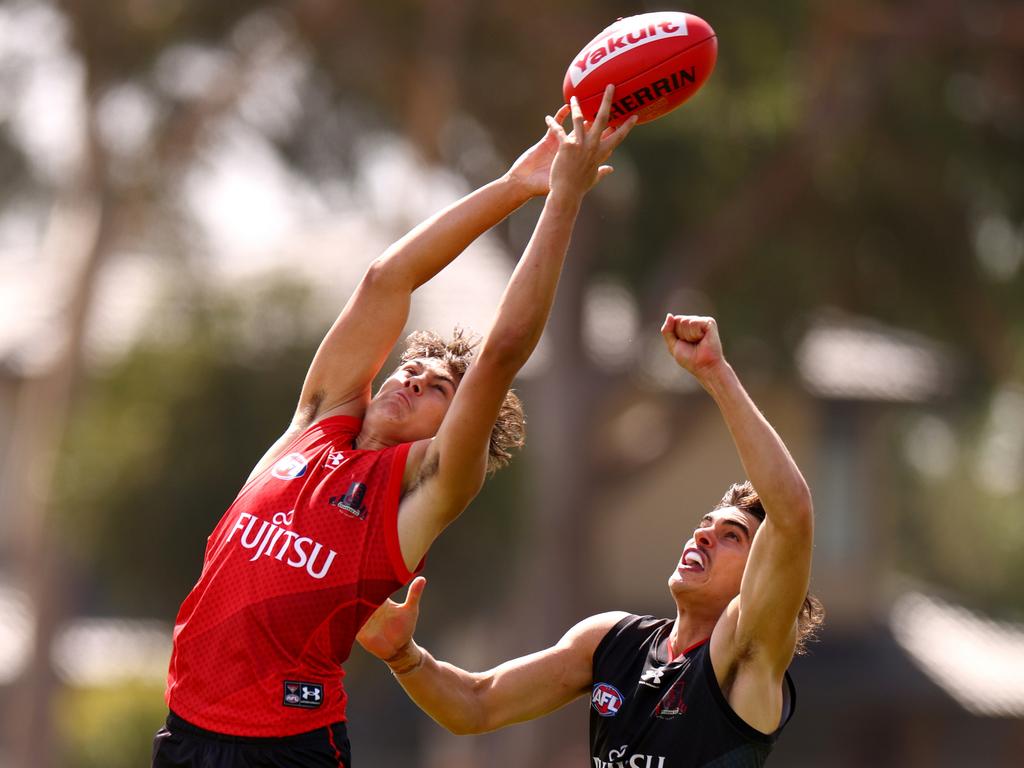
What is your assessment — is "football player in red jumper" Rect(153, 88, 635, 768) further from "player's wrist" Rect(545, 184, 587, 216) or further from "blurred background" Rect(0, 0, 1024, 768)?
"blurred background" Rect(0, 0, 1024, 768)

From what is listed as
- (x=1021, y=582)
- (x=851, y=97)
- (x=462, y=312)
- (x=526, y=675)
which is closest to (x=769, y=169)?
(x=851, y=97)

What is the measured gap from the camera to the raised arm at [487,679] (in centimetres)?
457

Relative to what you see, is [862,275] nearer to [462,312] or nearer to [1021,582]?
[462,312]

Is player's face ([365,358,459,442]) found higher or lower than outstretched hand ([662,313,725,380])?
lower

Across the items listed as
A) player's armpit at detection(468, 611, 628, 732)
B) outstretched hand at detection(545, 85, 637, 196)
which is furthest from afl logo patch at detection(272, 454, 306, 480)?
outstretched hand at detection(545, 85, 637, 196)

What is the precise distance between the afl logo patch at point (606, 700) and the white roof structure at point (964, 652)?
66.3 ft

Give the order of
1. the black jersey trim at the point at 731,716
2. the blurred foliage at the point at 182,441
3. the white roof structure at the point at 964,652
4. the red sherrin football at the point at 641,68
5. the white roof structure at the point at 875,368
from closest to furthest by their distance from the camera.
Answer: the black jersey trim at the point at 731,716, the red sherrin football at the point at 641,68, the blurred foliage at the point at 182,441, the white roof structure at the point at 875,368, the white roof structure at the point at 964,652

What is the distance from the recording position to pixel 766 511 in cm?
398

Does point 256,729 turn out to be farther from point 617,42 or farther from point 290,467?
point 617,42

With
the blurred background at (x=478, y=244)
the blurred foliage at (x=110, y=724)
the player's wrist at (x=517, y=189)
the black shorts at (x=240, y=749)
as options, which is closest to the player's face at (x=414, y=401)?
the player's wrist at (x=517, y=189)

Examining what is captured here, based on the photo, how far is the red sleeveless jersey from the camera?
4.02m

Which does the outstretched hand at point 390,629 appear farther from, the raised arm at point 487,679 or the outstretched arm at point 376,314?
the outstretched arm at point 376,314

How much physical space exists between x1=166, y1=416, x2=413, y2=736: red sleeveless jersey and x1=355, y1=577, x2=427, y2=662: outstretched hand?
1.06 ft

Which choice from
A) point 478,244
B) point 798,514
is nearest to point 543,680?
point 798,514
